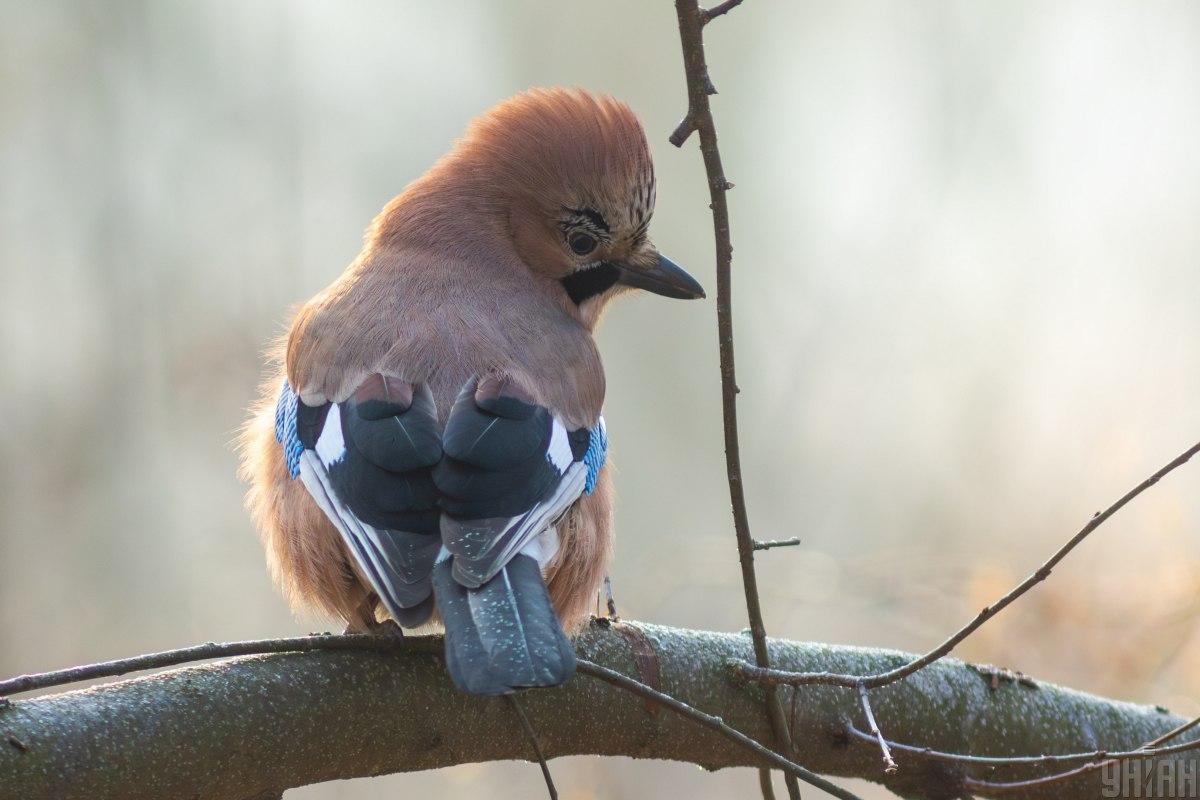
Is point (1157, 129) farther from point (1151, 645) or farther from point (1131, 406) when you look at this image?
point (1151, 645)

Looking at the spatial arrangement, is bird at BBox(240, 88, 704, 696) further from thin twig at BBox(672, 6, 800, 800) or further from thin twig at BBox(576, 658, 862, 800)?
thin twig at BBox(672, 6, 800, 800)

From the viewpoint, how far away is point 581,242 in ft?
12.2

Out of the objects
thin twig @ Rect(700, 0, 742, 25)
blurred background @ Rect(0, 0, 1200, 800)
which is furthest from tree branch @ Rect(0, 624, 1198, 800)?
blurred background @ Rect(0, 0, 1200, 800)

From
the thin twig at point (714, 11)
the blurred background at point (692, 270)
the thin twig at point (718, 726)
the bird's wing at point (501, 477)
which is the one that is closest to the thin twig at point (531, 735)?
the thin twig at point (718, 726)

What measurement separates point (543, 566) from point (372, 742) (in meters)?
0.54

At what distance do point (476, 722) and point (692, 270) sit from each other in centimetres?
446

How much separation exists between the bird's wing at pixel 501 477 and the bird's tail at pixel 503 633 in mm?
29

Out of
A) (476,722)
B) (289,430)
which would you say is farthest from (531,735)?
(289,430)

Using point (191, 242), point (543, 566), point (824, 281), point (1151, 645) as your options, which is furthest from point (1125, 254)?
point (191, 242)

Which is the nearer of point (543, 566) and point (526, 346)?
point (543, 566)

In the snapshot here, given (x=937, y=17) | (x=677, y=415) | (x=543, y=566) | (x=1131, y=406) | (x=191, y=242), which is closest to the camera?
(x=543, y=566)

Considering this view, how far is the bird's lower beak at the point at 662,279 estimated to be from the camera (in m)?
3.79

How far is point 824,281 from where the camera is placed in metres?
6.21

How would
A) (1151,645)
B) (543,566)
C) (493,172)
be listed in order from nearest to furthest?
(543,566), (493,172), (1151,645)
